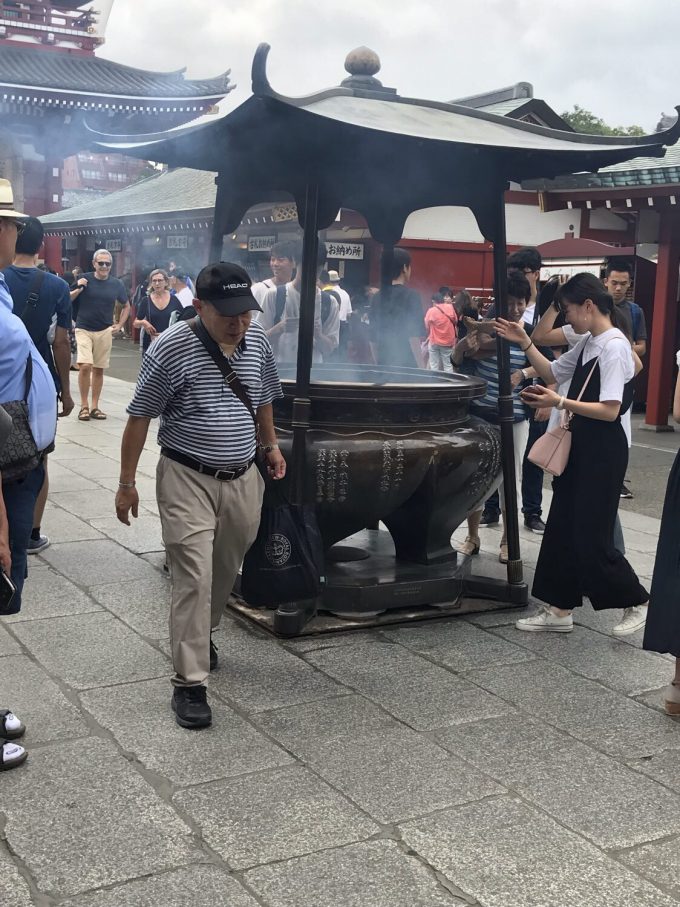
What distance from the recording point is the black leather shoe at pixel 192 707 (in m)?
3.52

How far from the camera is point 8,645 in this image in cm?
432

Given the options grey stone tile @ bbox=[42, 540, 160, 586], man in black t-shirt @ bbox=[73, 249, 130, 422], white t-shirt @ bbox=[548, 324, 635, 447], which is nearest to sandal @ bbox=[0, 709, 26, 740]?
grey stone tile @ bbox=[42, 540, 160, 586]

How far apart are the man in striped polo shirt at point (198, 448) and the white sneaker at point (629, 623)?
2007 mm

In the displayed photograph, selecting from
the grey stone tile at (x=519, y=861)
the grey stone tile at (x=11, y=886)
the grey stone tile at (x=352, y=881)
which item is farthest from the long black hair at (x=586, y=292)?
the grey stone tile at (x=11, y=886)

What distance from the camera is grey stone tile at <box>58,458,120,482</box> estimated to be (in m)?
8.22

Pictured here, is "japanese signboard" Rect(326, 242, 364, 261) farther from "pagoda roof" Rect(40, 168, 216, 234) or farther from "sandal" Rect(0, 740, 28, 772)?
"sandal" Rect(0, 740, 28, 772)

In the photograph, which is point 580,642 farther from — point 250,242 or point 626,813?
point 250,242

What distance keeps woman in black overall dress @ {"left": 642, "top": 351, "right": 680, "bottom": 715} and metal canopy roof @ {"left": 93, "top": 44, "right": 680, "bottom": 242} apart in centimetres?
170

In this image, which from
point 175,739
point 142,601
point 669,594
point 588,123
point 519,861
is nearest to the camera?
point 519,861

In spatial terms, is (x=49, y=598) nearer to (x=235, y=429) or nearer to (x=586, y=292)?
(x=235, y=429)

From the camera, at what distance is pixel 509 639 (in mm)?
4648

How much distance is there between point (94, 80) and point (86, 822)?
24540 millimetres

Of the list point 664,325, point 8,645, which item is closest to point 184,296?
point 664,325

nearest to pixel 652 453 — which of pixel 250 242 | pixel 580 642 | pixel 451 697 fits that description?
pixel 580 642
